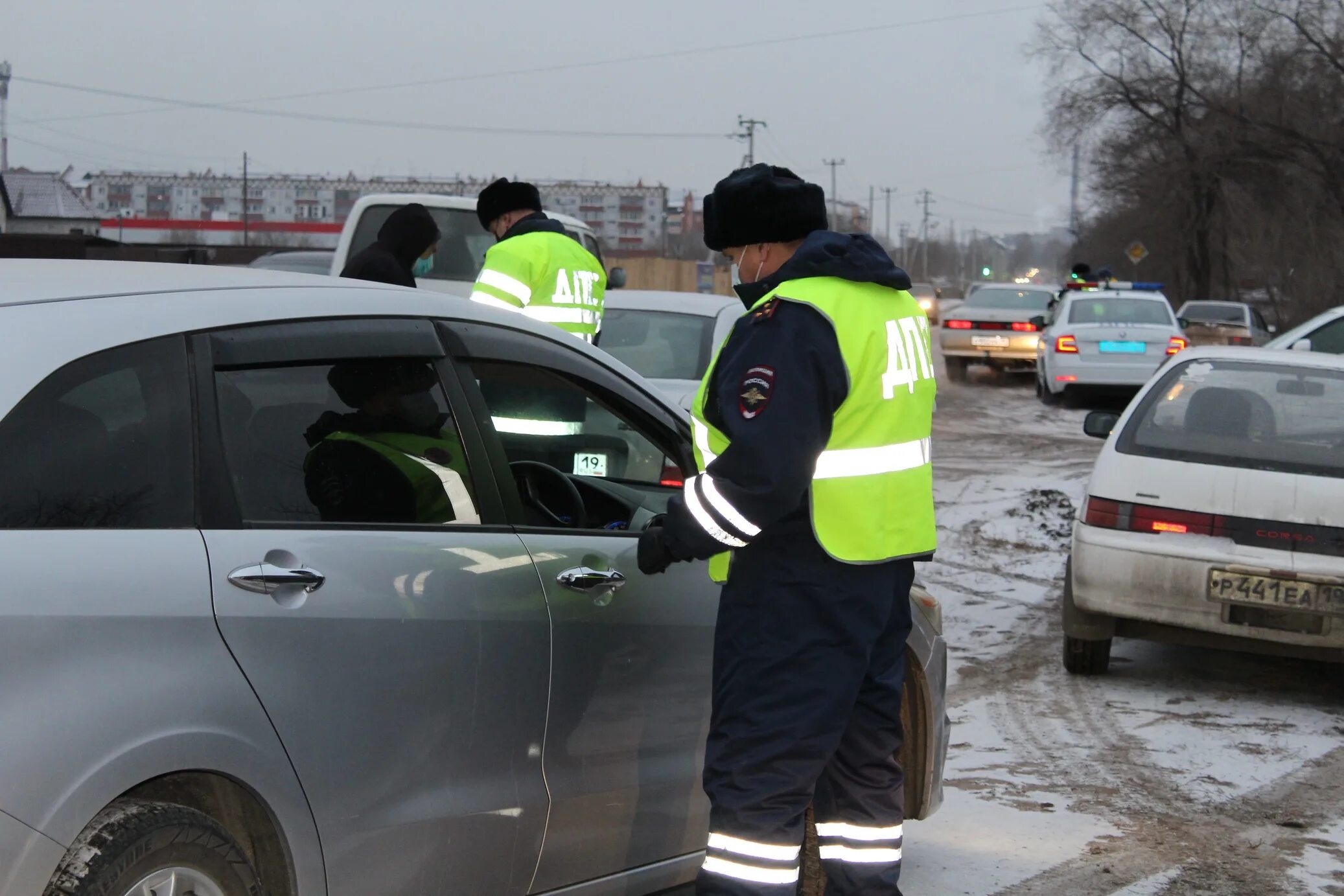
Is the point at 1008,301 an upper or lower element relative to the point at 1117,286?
lower

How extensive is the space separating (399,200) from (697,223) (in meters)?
103

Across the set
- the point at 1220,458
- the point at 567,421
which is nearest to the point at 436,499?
the point at 567,421

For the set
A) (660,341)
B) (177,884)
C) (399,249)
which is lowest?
(177,884)

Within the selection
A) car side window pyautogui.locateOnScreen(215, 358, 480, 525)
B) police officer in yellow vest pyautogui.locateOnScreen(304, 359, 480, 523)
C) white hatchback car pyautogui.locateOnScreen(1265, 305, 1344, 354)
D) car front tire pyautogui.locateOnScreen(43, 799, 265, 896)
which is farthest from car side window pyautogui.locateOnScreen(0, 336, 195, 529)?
white hatchback car pyautogui.locateOnScreen(1265, 305, 1344, 354)

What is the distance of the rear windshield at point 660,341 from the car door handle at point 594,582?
568 centimetres

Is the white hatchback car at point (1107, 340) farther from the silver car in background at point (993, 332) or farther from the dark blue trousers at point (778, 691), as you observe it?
the dark blue trousers at point (778, 691)

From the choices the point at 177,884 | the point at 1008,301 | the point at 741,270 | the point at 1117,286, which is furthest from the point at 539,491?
the point at 1008,301

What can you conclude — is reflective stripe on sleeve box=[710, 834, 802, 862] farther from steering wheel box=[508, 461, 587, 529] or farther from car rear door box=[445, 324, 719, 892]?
steering wheel box=[508, 461, 587, 529]

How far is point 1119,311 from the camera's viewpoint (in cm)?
1948

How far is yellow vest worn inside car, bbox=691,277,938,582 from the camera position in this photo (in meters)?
3.18

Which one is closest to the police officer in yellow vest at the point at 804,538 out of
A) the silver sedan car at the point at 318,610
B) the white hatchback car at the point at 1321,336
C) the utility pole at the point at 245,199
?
the silver sedan car at the point at 318,610

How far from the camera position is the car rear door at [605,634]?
11.0 feet

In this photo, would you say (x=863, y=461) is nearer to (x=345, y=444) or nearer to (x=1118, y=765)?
(x=345, y=444)

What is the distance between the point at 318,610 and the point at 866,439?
46.6 inches
